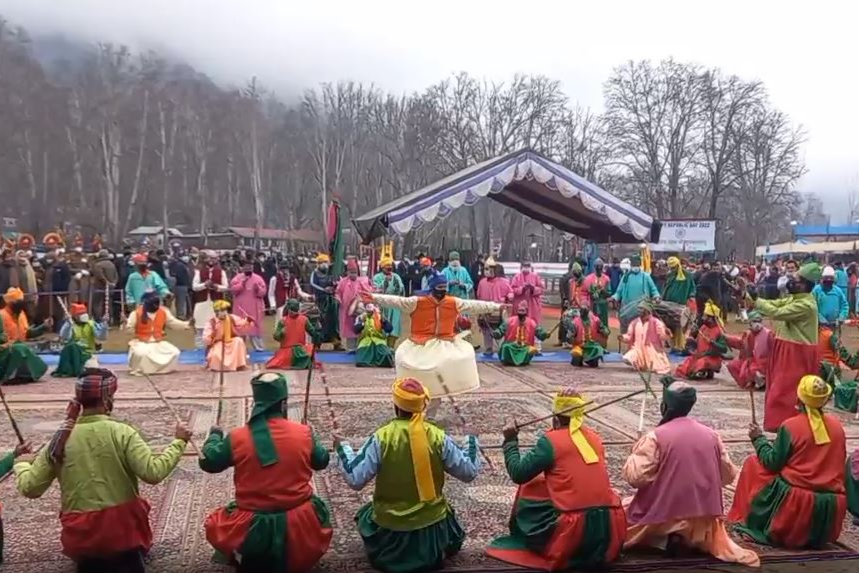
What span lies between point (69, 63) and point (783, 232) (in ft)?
168

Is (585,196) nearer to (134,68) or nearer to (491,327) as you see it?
(491,327)

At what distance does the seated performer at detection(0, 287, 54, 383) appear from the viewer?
397 inches

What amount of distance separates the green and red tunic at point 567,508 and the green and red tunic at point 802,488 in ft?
3.54

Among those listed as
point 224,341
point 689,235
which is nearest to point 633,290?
point 224,341

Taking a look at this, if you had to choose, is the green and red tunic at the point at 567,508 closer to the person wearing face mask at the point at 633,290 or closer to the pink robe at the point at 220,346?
the pink robe at the point at 220,346

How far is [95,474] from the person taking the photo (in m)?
4.05

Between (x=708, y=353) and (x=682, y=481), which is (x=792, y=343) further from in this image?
(x=708, y=353)

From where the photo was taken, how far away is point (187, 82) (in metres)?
51.6

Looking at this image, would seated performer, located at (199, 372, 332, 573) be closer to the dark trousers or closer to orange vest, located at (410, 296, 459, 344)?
the dark trousers

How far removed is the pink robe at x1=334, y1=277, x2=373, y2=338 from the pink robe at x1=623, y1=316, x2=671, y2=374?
14.4ft

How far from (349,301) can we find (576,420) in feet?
30.9

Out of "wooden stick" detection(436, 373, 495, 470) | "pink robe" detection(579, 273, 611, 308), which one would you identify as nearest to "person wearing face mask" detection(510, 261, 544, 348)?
"pink robe" detection(579, 273, 611, 308)

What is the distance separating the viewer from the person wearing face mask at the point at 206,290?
13.2m

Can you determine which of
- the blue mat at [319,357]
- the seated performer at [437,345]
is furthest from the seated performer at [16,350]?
the seated performer at [437,345]
